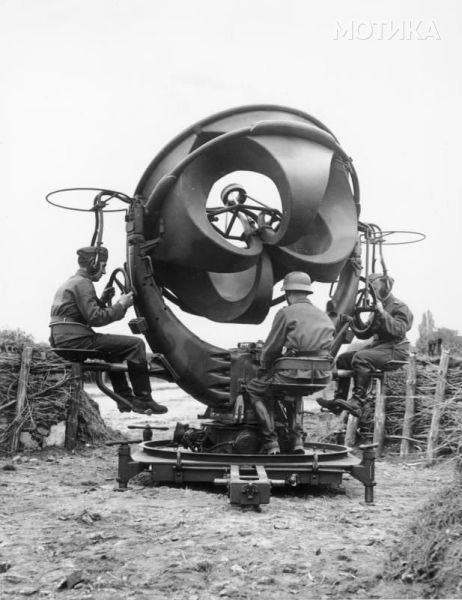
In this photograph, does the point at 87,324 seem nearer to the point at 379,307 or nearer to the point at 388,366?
the point at 379,307

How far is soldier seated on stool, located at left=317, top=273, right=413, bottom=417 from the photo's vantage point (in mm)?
7781

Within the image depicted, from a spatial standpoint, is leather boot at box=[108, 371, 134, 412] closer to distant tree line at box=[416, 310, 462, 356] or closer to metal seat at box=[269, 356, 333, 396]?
metal seat at box=[269, 356, 333, 396]

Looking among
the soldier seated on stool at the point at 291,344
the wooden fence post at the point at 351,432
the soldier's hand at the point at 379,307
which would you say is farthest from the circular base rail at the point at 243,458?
the wooden fence post at the point at 351,432

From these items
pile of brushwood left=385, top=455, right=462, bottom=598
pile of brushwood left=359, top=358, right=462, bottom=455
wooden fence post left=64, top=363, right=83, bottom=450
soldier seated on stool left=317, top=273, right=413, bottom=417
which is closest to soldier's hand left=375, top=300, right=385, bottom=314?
soldier seated on stool left=317, top=273, right=413, bottom=417

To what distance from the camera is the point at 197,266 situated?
6.98 meters

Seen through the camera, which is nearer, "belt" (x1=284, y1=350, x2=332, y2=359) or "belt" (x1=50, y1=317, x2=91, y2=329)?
"belt" (x1=284, y1=350, x2=332, y2=359)

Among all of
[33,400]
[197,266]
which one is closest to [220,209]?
[197,266]

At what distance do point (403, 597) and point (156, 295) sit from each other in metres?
4.20

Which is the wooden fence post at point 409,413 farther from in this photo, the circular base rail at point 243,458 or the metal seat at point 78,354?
the metal seat at point 78,354

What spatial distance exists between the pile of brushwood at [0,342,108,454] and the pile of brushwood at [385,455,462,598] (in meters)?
5.45

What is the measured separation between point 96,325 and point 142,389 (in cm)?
72

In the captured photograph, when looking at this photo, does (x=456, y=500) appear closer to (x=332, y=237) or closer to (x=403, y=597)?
(x=403, y=597)

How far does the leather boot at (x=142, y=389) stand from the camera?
6.96m

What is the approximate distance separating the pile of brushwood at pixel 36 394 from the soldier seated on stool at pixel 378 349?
10.2ft
